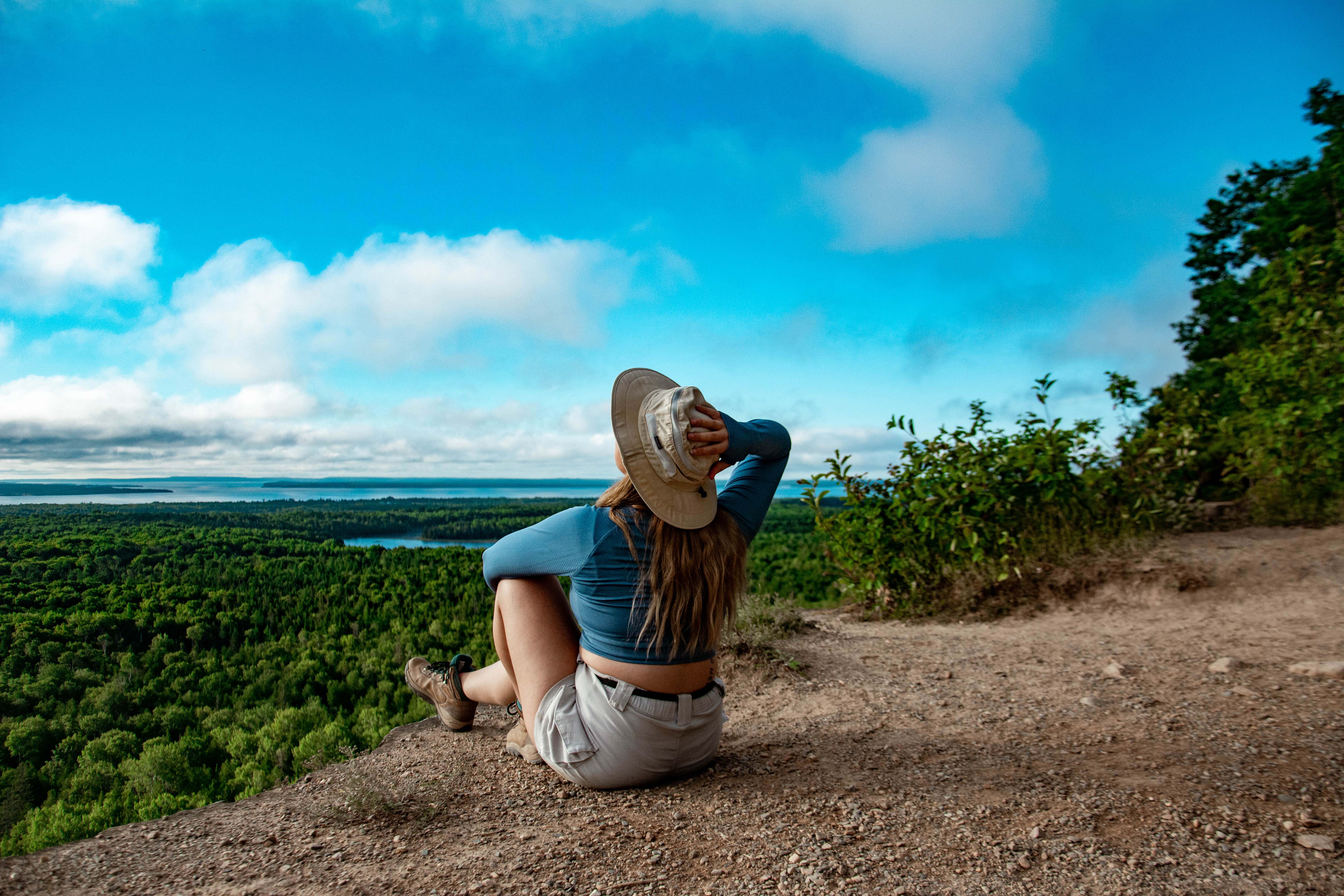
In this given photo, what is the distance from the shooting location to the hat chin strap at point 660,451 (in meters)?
2.42

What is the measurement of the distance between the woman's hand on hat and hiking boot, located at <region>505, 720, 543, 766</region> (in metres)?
1.45

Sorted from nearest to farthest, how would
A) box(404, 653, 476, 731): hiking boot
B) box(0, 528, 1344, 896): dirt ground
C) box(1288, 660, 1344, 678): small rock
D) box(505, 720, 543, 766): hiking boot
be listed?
box(0, 528, 1344, 896): dirt ground → box(505, 720, 543, 766): hiking boot → box(404, 653, 476, 731): hiking boot → box(1288, 660, 1344, 678): small rock

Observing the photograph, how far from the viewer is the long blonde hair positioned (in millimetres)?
2492

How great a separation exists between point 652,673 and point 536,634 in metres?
0.49

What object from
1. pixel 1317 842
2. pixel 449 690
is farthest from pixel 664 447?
pixel 1317 842

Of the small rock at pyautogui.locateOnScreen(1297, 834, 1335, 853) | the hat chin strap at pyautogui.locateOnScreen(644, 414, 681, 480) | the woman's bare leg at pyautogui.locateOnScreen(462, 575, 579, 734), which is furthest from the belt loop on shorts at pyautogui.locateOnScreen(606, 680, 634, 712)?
the small rock at pyautogui.locateOnScreen(1297, 834, 1335, 853)

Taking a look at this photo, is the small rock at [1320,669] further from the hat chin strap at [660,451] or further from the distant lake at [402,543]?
the distant lake at [402,543]

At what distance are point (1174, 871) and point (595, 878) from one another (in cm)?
170

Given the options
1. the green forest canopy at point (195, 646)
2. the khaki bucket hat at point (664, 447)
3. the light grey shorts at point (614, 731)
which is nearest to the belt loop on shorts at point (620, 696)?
the light grey shorts at point (614, 731)

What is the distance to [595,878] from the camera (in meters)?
2.15

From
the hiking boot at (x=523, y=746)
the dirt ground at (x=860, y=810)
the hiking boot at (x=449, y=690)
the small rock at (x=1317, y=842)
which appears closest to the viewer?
the dirt ground at (x=860, y=810)

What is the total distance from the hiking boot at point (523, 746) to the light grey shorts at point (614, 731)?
334 millimetres

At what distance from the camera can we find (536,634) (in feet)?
9.06

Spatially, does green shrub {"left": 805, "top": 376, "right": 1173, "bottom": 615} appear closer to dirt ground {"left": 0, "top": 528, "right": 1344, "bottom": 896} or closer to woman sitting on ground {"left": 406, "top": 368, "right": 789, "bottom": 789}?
dirt ground {"left": 0, "top": 528, "right": 1344, "bottom": 896}
